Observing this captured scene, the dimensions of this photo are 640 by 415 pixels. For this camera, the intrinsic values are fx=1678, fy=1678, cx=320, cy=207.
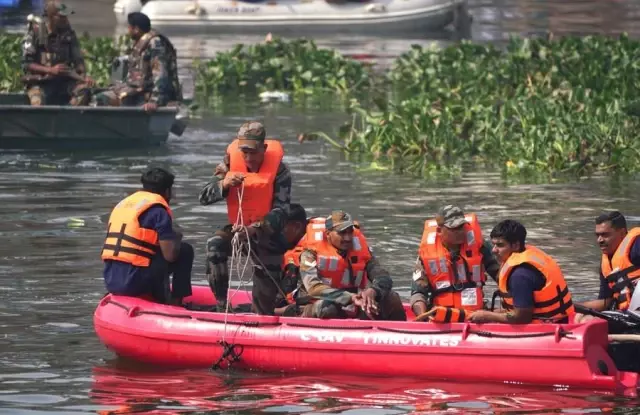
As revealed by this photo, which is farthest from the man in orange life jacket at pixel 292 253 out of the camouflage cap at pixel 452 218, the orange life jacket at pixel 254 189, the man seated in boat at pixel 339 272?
the camouflage cap at pixel 452 218

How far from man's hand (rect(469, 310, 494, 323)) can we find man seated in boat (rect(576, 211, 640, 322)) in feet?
2.90

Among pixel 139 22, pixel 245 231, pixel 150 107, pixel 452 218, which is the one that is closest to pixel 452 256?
pixel 452 218

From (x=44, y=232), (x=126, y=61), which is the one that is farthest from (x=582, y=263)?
(x=126, y=61)

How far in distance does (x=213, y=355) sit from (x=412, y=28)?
29.1m

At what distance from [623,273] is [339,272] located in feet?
6.89

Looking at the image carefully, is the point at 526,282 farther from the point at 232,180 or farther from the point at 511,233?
the point at 232,180

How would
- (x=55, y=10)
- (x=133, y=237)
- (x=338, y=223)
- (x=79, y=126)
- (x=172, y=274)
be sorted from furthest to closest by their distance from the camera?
(x=79, y=126)
(x=55, y=10)
(x=172, y=274)
(x=133, y=237)
(x=338, y=223)

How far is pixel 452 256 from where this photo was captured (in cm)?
1235

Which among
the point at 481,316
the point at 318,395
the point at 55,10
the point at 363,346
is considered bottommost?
the point at 318,395

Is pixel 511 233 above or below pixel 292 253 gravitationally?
above

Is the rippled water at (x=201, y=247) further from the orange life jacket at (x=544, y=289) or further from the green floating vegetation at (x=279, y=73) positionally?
the green floating vegetation at (x=279, y=73)

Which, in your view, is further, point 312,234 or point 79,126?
point 79,126

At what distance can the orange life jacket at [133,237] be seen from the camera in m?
12.8

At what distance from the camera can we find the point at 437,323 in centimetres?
1212
